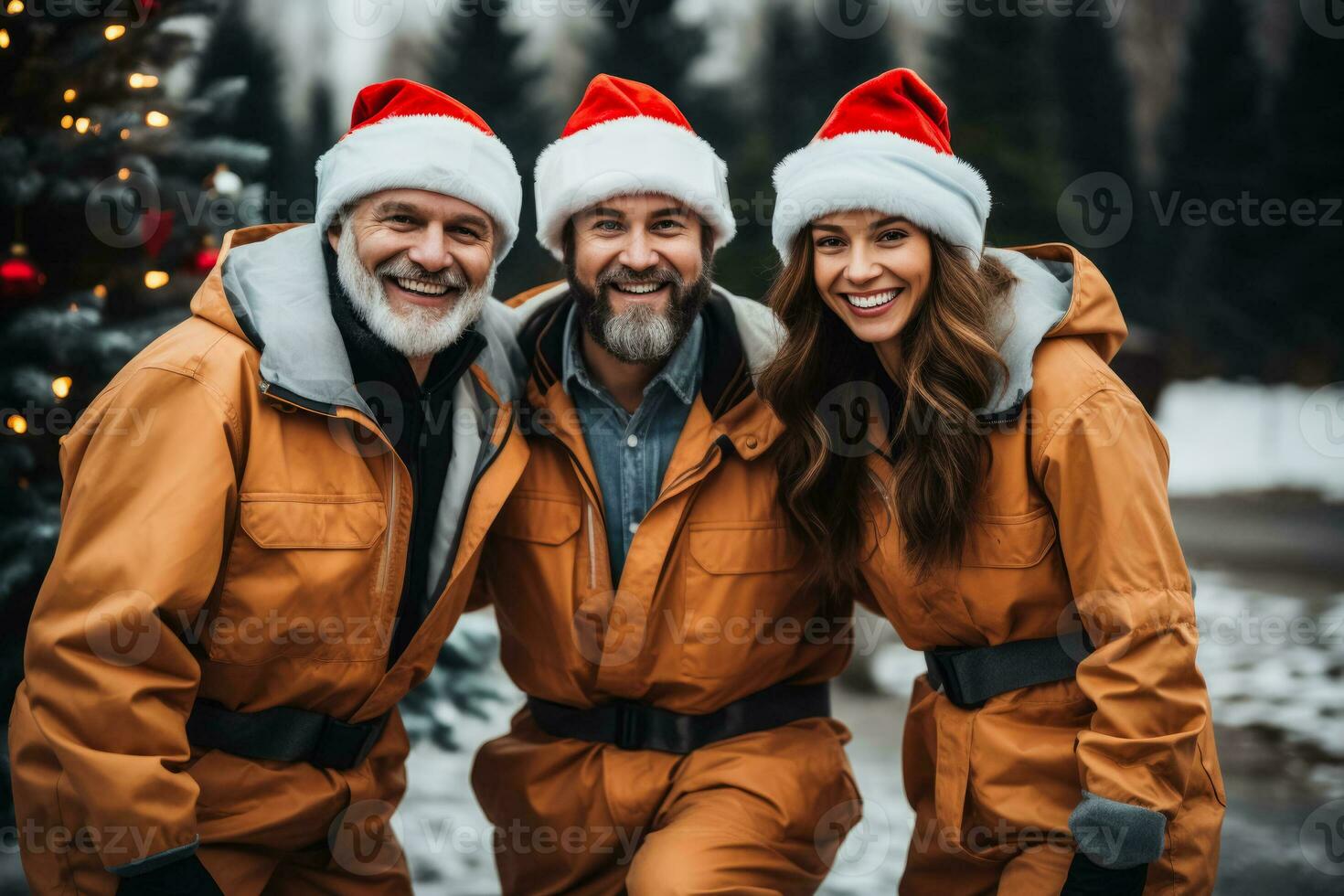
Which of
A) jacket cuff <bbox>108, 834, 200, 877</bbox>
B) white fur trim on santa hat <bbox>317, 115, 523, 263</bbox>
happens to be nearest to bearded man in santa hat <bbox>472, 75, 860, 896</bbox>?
white fur trim on santa hat <bbox>317, 115, 523, 263</bbox>

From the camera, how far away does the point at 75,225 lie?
3.95 meters

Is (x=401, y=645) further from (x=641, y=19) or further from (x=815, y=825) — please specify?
(x=641, y=19)

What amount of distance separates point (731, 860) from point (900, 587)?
807 mm

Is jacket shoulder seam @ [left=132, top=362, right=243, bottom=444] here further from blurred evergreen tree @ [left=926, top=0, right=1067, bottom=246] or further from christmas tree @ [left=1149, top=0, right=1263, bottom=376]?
christmas tree @ [left=1149, top=0, right=1263, bottom=376]

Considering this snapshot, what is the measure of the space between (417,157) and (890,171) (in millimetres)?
1222

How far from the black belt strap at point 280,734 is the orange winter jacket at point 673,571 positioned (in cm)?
57

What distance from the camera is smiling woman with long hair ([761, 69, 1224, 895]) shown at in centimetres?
242

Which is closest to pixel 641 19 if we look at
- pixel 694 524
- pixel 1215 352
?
pixel 1215 352

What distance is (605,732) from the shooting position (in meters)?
3.08

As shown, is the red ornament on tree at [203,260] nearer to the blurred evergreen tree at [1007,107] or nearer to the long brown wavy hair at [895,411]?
the long brown wavy hair at [895,411]

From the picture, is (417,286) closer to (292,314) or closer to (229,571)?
(292,314)

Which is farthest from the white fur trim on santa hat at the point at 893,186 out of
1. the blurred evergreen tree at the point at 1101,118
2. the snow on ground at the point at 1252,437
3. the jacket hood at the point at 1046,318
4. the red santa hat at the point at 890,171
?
the blurred evergreen tree at the point at 1101,118

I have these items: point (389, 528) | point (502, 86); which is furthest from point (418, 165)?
point (502, 86)

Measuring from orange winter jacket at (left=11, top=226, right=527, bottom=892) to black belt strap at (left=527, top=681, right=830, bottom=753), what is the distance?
48 centimetres
